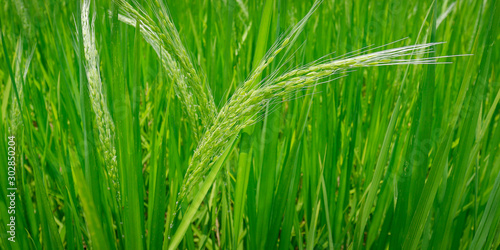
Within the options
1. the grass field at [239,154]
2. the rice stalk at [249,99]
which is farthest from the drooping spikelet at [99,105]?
the rice stalk at [249,99]

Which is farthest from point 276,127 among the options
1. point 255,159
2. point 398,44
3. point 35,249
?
point 398,44

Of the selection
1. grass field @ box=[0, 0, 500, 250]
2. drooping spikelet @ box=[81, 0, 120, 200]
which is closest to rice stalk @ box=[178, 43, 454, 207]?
grass field @ box=[0, 0, 500, 250]

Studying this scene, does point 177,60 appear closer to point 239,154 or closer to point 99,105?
point 99,105

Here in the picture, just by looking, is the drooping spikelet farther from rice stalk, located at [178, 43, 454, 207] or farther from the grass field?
rice stalk, located at [178, 43, 454, 207]

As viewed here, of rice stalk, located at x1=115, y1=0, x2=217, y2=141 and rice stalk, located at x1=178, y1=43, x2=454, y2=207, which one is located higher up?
rice stalk, located at x1=115, y1=0, x2=217, y2=141

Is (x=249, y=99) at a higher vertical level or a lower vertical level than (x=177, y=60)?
lower

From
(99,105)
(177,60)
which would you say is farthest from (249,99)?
(99,105)

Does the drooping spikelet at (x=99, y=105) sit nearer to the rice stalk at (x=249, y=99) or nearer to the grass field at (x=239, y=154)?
the grass field at (x=239, y=154)

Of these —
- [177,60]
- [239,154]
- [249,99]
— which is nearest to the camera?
[249,99]
